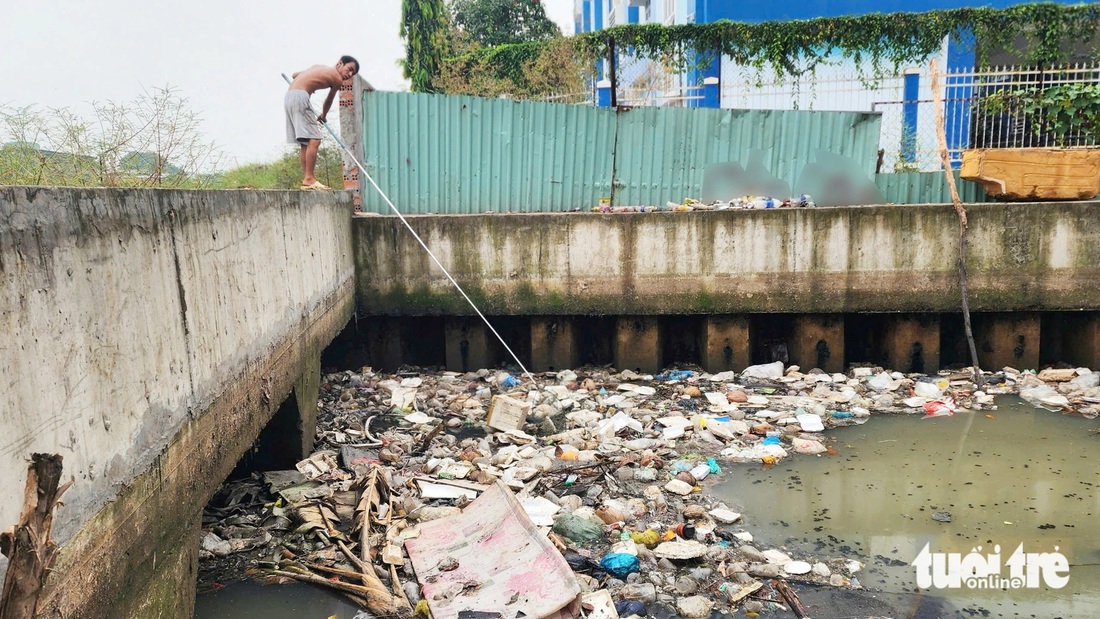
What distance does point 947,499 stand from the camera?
4.46 metres

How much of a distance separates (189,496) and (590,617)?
1686 millimetres

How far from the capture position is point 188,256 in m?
2.92

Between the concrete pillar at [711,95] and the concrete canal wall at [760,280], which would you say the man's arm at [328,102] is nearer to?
the concrete canal wall at [760,280]

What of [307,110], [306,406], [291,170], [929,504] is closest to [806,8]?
[291,170]

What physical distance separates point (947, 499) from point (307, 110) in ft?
18.6

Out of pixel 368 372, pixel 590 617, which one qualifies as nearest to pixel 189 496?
pixel 590 617

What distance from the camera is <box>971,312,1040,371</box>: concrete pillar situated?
22.6 feet

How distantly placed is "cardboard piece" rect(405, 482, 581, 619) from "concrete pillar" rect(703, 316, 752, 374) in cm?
357

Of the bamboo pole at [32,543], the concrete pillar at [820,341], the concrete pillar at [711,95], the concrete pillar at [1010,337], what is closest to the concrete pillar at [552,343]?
the concrete pillar at [820,341]

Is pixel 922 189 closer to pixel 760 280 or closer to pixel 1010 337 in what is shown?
pixel 1010 337

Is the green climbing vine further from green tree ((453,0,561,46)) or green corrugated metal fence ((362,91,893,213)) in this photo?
green tree ((453,0,561,46))

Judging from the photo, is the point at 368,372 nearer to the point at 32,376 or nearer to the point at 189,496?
the point at 189,496

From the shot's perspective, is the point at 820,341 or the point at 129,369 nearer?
the point at 129,369

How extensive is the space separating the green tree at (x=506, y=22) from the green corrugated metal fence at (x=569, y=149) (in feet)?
44.3
